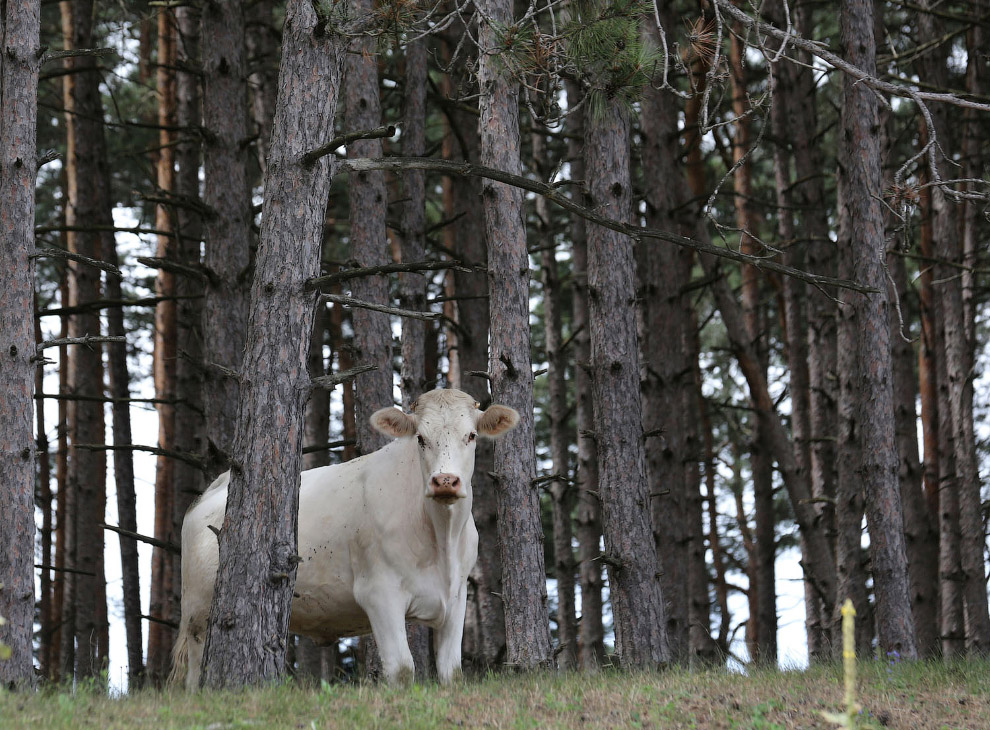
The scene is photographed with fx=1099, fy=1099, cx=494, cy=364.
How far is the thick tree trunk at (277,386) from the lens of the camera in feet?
22.2

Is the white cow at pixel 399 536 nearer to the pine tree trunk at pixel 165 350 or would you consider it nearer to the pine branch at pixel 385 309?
the pine branch at pixel 385 309

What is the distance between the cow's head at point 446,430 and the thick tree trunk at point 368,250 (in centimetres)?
290

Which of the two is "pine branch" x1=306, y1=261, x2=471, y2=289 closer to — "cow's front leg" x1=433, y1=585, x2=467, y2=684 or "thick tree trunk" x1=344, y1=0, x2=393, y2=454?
"cow's front leg" x1=433, y1=585, x2=467, y2=684

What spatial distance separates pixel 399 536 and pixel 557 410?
8.88 meters

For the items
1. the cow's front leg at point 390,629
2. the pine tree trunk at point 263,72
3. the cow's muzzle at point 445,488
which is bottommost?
the cow's front leg at point 390,629

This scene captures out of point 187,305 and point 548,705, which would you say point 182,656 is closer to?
point 548,705

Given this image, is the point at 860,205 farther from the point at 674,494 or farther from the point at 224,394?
the point at 224,394

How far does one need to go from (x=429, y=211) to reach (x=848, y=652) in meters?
21.9

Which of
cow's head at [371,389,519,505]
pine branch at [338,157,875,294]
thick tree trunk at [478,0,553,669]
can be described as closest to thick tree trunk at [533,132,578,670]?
thick tree trunk at [478,0,553,669]

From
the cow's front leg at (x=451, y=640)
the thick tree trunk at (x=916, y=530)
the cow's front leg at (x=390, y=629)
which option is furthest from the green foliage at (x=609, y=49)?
the thick tree trunk at (x=916, y=530)

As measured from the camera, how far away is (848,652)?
7.98 feet

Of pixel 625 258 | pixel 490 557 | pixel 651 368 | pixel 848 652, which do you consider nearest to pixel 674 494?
pixel 651 368

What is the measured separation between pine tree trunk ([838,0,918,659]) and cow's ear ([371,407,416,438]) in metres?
4.44

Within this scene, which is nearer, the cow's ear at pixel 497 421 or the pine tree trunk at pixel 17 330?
the pine tree trunk at pixel 17 330
